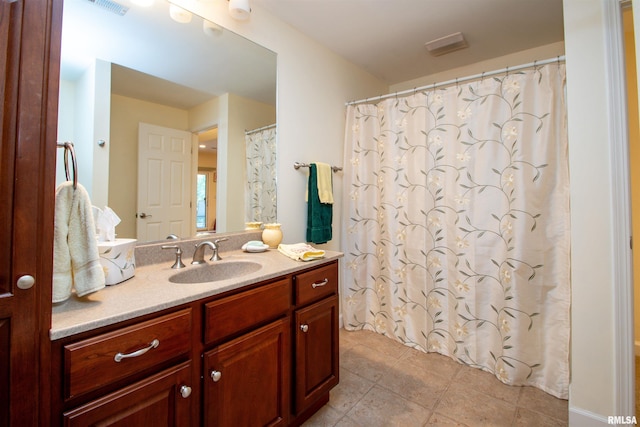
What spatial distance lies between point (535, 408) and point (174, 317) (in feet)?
6.30

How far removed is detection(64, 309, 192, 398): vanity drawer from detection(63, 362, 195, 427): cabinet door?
5 cm

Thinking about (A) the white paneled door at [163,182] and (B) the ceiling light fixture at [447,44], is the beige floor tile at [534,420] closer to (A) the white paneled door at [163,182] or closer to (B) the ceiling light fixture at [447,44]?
(A) the white paneled door at [163,182]

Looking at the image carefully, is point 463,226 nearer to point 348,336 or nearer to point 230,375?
point 348,336

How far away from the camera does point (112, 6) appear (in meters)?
1.28

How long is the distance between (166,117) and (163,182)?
13.5 inches

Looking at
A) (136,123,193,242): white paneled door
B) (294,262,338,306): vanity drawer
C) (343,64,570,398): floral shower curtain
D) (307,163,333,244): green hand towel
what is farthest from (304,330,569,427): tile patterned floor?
(136,123,193,242): white paneled door

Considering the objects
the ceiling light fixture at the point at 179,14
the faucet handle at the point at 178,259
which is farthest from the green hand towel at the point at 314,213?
the ceiling light fixture at the point at 179,14

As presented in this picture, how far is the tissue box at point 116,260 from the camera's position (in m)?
1.00

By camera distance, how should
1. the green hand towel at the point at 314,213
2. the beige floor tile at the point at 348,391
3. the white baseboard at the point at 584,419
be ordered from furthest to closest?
1. the green hand towel at the point at 314,213
2. the beige floor tile at the point at 348,391
3. the white baseboard at the point at 584,419

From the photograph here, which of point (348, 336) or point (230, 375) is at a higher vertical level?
point (230, 375)

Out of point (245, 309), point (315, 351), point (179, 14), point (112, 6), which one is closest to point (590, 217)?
point (315, 351)

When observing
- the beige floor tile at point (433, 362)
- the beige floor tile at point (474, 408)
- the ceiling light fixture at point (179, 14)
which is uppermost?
the ceiling light fixture at point (179, 14)

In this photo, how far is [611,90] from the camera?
4.16 ft

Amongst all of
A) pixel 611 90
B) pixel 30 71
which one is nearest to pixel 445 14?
pixel 611 90
